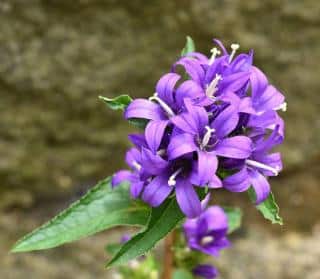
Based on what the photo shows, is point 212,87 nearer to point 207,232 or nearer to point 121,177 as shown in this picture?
point 121,177

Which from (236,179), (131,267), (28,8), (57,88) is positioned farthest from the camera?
(57,88)

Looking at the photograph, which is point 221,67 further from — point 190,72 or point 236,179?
point 236,179

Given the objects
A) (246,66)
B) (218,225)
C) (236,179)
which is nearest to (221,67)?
(246,66)

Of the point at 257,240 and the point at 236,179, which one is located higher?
the point at 236,179

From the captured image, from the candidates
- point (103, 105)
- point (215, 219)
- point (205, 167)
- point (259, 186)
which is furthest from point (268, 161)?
point (103, 105)

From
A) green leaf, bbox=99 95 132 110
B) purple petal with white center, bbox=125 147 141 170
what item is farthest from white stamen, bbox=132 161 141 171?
green leaf, bbox=99 95 132 110

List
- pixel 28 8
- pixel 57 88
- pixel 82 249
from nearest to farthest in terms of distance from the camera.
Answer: pixel 28 8 → pixel 57 88 → pixel 82 249
